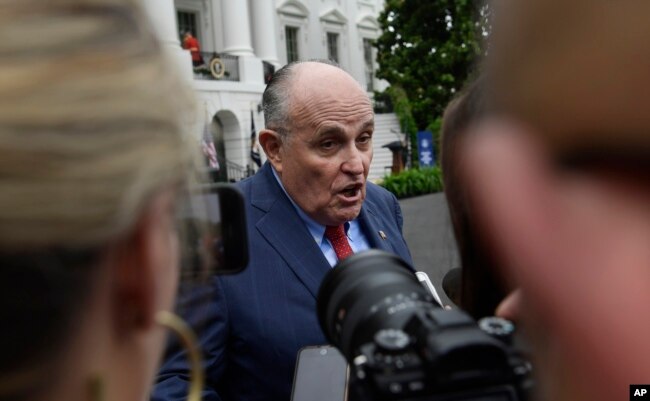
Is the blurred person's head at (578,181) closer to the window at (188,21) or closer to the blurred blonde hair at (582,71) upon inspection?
the blurred blonde hair at (582,71)

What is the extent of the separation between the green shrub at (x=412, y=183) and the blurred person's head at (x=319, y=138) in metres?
14.9

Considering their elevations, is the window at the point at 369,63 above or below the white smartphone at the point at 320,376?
below

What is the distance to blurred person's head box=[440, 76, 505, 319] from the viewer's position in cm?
101

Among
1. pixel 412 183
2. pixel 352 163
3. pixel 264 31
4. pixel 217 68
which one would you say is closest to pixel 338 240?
pixel 352 163

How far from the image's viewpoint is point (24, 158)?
66 centimetres

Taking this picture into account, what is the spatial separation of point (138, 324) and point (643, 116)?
2.04ft

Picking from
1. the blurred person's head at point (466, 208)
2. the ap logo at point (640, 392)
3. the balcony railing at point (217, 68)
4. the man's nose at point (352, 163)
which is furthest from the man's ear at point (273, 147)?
the balcony railing at point (217, 68)

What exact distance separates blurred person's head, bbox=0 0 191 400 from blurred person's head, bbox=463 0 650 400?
0.41 m

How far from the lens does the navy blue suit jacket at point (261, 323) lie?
2082mm

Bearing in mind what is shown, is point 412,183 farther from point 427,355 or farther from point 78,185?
point 78,185

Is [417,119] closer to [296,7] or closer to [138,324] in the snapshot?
[296,7]

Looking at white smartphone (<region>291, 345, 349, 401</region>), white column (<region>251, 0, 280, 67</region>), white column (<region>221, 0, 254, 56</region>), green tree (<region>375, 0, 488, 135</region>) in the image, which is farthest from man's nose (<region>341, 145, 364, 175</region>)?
green tree (<region>375, 0, 488, 135</region>)

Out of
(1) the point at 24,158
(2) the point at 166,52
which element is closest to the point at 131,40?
(2) the point at 166,52

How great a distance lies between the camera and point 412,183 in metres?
18.1
